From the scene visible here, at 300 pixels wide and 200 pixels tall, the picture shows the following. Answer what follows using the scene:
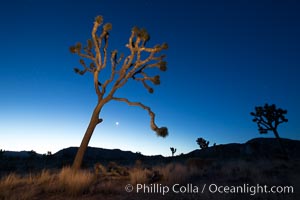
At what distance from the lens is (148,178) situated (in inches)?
324

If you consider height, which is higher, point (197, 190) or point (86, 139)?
point (86, 139)

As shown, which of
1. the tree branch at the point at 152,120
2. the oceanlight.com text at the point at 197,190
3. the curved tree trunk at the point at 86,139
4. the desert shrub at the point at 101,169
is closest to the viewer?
the oceanlight.com text at the point at 197,190

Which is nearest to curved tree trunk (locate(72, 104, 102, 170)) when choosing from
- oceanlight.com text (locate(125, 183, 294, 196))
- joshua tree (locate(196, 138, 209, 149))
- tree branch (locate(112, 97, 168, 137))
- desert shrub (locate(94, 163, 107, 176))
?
desert shrub (locate(94, 163, 107, 176))

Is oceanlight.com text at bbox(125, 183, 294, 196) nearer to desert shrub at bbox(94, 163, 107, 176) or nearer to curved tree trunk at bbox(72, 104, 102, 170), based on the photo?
desert shrub at bbox(94, 163, 107, 176)

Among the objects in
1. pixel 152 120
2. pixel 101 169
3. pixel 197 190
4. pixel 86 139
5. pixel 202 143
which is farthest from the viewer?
pixel 202 143

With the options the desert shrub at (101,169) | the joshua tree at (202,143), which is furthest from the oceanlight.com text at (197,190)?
the joshua tree at (202,143)

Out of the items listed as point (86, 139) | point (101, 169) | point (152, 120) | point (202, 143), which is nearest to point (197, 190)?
point (101, 169)

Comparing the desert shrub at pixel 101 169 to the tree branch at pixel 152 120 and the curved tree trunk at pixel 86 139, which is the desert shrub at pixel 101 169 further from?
the tree branch at pixel 152 120

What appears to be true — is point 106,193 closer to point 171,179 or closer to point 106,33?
point 171,179

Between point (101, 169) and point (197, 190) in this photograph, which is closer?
point (197, 190)

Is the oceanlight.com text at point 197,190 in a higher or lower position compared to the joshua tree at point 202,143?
lower

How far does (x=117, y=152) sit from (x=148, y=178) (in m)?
68.2

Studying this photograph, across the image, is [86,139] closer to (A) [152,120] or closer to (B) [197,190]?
(A) [152,120]

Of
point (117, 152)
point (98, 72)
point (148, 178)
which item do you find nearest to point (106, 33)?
point (98, 72)
